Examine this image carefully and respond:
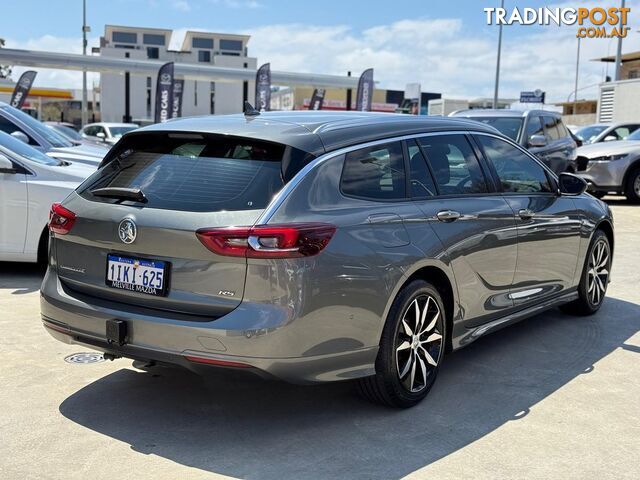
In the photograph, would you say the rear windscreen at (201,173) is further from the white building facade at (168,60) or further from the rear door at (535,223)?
the white building facade at (168,60)

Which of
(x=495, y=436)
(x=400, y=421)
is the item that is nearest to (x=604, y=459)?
(x=495, y=436)

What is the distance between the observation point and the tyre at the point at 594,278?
20.8 feet

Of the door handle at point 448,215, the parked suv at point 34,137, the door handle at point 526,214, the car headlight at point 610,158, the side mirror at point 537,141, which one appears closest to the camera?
the door handle at point 448,215

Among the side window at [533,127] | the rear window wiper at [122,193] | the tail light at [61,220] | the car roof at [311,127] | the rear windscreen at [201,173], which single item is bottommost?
the tail light at [61,220]

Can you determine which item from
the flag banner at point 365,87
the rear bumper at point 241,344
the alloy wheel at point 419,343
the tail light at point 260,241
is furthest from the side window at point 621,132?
the flag banner at point 365,87

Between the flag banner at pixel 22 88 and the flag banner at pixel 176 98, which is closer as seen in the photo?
the flag banner at pixel 176 98

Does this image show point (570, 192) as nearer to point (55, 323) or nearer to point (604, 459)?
point (604, 459)

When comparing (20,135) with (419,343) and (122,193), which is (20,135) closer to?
(122,193)

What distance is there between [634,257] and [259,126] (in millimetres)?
7080

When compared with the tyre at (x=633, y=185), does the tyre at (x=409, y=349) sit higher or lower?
lower

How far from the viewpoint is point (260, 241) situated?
11.5 ft

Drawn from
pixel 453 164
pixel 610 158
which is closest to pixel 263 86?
pixel 610 158

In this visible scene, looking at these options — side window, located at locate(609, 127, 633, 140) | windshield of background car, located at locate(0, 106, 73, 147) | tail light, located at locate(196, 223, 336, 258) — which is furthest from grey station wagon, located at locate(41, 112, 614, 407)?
side window, located at locate(609, 127, 633, 140)

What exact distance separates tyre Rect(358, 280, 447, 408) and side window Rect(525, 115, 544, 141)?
29.3 ft
